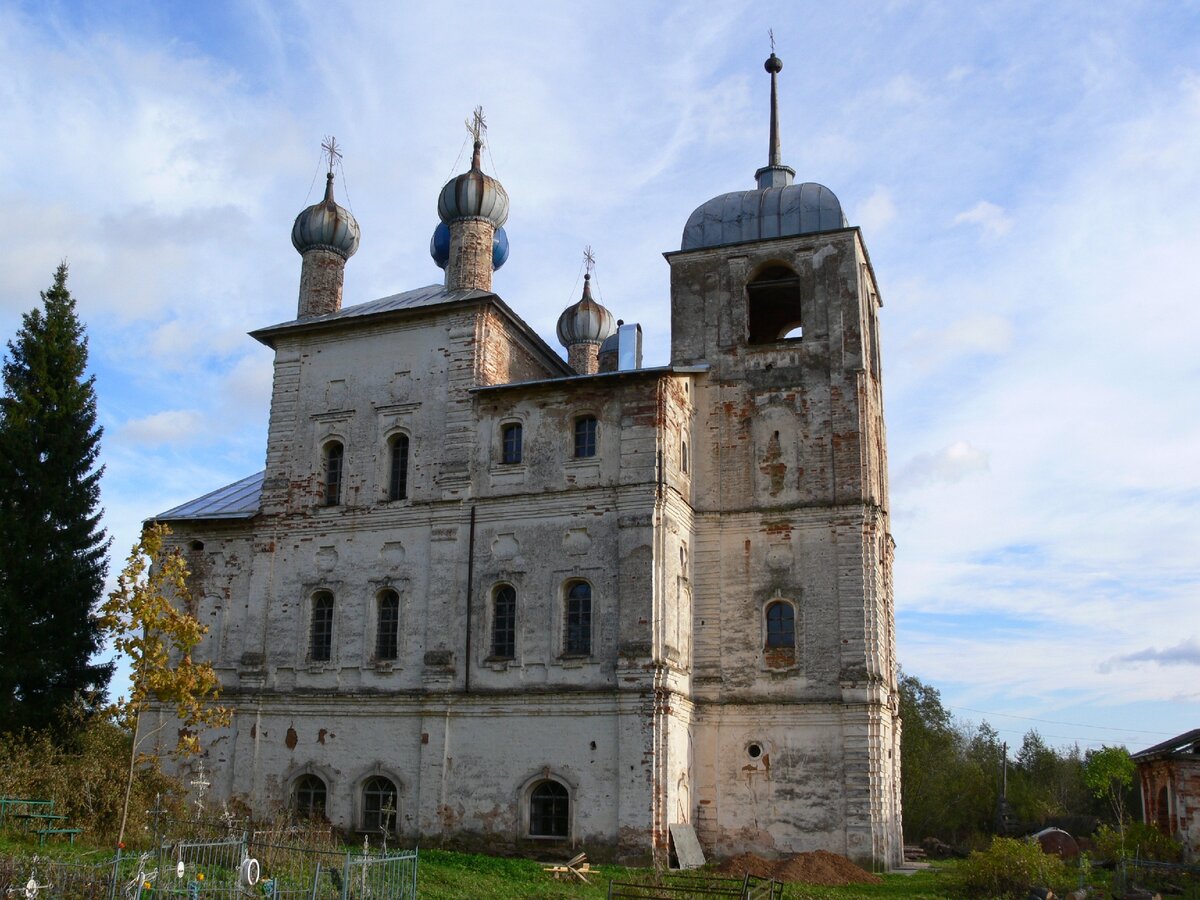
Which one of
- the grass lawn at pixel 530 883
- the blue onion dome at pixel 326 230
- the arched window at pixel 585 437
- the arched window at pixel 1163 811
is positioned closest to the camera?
the grass lawn at pixel 530 883

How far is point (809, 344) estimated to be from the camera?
2194 cm

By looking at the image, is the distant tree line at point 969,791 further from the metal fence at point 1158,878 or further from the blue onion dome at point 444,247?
the blue onion dome at point 444,247

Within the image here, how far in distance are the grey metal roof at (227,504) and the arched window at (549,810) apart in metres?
7.97

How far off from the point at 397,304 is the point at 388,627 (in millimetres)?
6480

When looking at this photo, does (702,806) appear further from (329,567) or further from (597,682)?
(329,567)

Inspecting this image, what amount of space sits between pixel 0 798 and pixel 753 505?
41.8ft

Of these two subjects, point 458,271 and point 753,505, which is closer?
point 753,505

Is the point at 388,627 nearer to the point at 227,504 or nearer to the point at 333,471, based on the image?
the point at 333,471

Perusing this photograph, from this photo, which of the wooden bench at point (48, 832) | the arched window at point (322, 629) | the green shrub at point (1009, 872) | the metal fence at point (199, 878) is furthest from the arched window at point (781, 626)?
the wooden bench at point (48, 832)

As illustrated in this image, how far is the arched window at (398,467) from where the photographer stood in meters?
22.1

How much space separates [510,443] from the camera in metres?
21.5

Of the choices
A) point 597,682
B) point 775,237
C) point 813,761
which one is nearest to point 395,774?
point 597,682

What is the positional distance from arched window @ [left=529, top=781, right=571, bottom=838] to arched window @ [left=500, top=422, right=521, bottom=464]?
5.69 metres

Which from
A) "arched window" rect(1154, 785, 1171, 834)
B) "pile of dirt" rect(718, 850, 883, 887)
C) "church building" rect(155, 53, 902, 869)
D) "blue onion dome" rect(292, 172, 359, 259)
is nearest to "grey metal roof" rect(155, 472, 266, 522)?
"church building" rect(155, 53, 902, 869)
